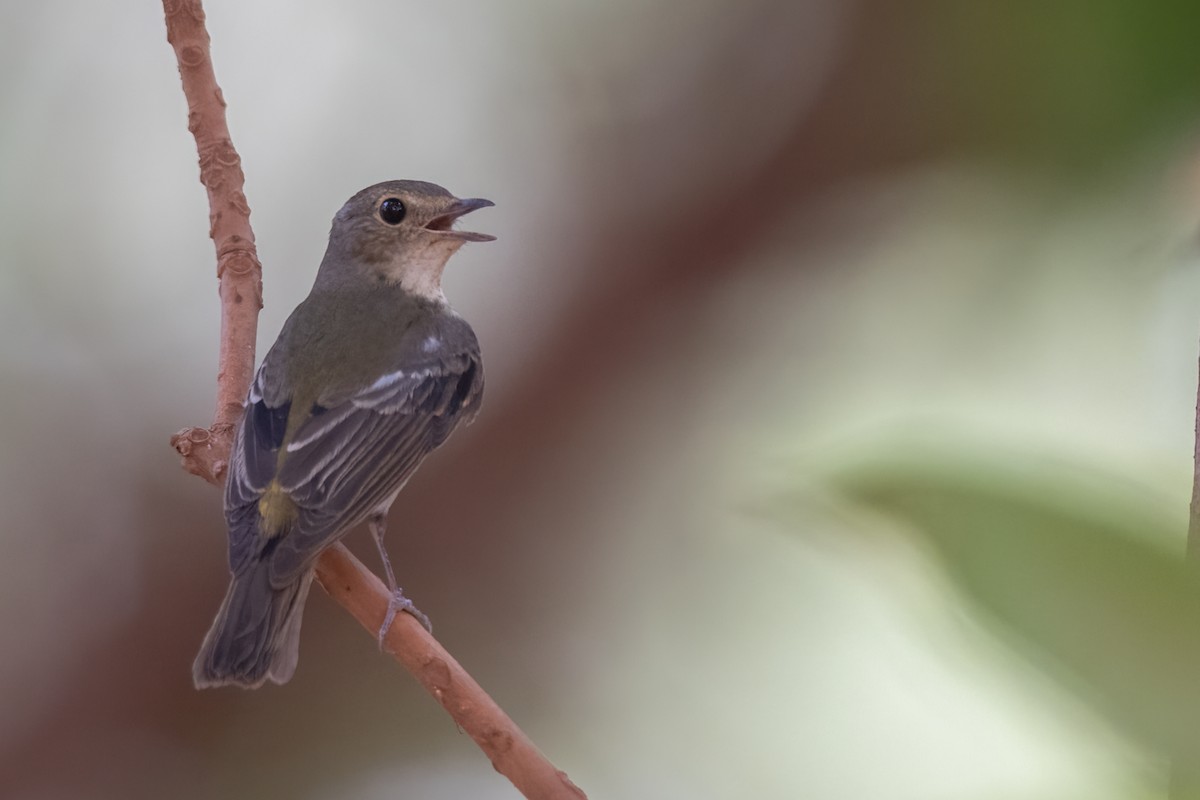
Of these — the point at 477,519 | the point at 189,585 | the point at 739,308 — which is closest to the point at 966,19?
the point at 739,308

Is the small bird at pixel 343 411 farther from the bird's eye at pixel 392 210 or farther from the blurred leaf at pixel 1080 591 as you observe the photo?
the blurred leaf at pixel 1080 591

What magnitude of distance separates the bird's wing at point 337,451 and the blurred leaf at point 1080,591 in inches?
47.7

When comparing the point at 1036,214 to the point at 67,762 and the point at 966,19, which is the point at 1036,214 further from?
the point at 67,762

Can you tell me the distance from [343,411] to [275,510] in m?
0.22

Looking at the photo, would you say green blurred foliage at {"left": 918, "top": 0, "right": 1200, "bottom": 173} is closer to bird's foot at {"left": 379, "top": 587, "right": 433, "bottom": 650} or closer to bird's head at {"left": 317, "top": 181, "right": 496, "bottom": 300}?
bird's foot at {"left": 379, "top": 587, "right": 433, "bottom": 650}

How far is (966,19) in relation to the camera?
1.12m

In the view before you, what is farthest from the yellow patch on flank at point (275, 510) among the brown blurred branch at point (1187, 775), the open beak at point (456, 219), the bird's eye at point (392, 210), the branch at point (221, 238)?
the brown blurred branch at point (1187, 775)

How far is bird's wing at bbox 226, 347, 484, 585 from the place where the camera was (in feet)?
4.80

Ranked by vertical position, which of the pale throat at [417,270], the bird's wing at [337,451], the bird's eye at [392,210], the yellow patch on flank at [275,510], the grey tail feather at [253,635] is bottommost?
the grey tail feather at [253,635]

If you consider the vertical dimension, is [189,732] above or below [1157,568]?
below

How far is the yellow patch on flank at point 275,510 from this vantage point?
148cm

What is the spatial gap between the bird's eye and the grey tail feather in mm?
698

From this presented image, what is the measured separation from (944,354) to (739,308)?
0.71 meters

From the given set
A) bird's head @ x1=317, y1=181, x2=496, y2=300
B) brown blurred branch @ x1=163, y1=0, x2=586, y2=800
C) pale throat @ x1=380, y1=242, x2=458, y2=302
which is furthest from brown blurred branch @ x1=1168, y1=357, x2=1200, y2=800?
pale throat @ x1=380, y1=242, x2=458, y2=302
